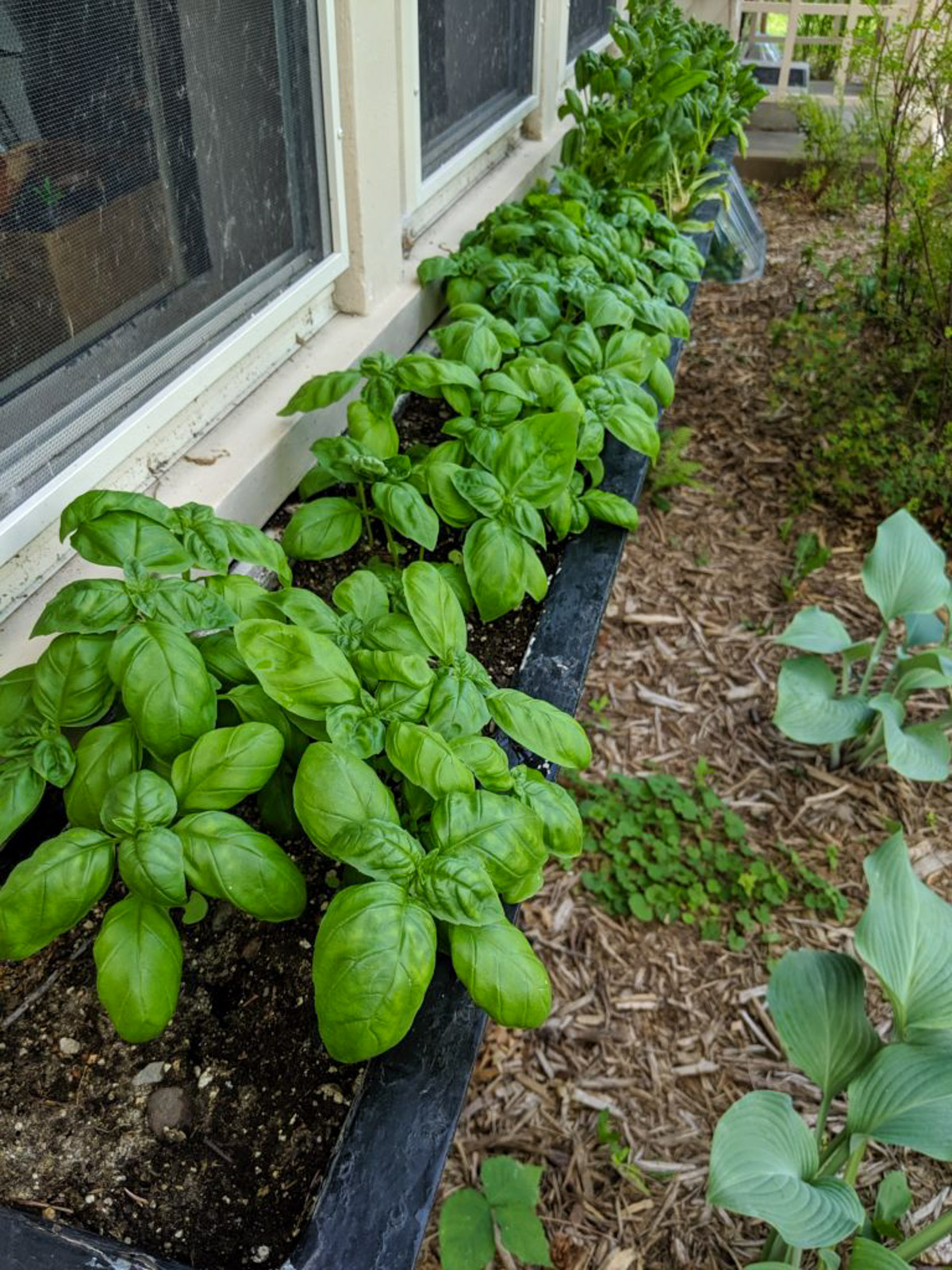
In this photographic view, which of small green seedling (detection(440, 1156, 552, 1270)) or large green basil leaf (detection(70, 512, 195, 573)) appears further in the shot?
small green seedling (detection(440, 1156, 552, 1270))

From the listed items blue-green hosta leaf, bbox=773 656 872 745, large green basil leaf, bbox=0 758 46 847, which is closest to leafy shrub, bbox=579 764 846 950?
blue-green hosta leaf, bbox=773 656 872 745

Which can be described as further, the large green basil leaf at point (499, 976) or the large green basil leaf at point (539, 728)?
the large green basil leaf at point (539, 728)

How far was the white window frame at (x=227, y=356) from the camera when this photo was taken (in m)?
1.20

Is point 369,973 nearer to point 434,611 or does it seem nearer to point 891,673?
point 434,611

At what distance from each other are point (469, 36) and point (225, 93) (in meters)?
1.27

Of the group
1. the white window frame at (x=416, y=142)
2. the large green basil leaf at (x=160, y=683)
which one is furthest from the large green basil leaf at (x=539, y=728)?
the white window frame at (x=416, y=142)

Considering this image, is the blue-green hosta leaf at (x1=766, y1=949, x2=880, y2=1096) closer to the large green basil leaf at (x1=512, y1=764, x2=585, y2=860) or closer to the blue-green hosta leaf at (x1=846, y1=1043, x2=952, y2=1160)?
the blue-green hosta leaf at (x1=846, y1=1043, x2=952, y2=1160)

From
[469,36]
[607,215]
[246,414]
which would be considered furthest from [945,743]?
[469,36]

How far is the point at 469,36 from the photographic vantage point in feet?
8.00

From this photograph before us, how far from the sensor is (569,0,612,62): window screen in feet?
11.4

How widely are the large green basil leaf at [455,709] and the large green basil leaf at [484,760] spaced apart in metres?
0.02

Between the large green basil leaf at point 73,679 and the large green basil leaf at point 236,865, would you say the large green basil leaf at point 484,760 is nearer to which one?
the large green basil leaf at point 236,865

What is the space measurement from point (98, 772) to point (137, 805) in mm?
109

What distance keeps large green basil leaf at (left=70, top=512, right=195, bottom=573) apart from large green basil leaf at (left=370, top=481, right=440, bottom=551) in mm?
395
